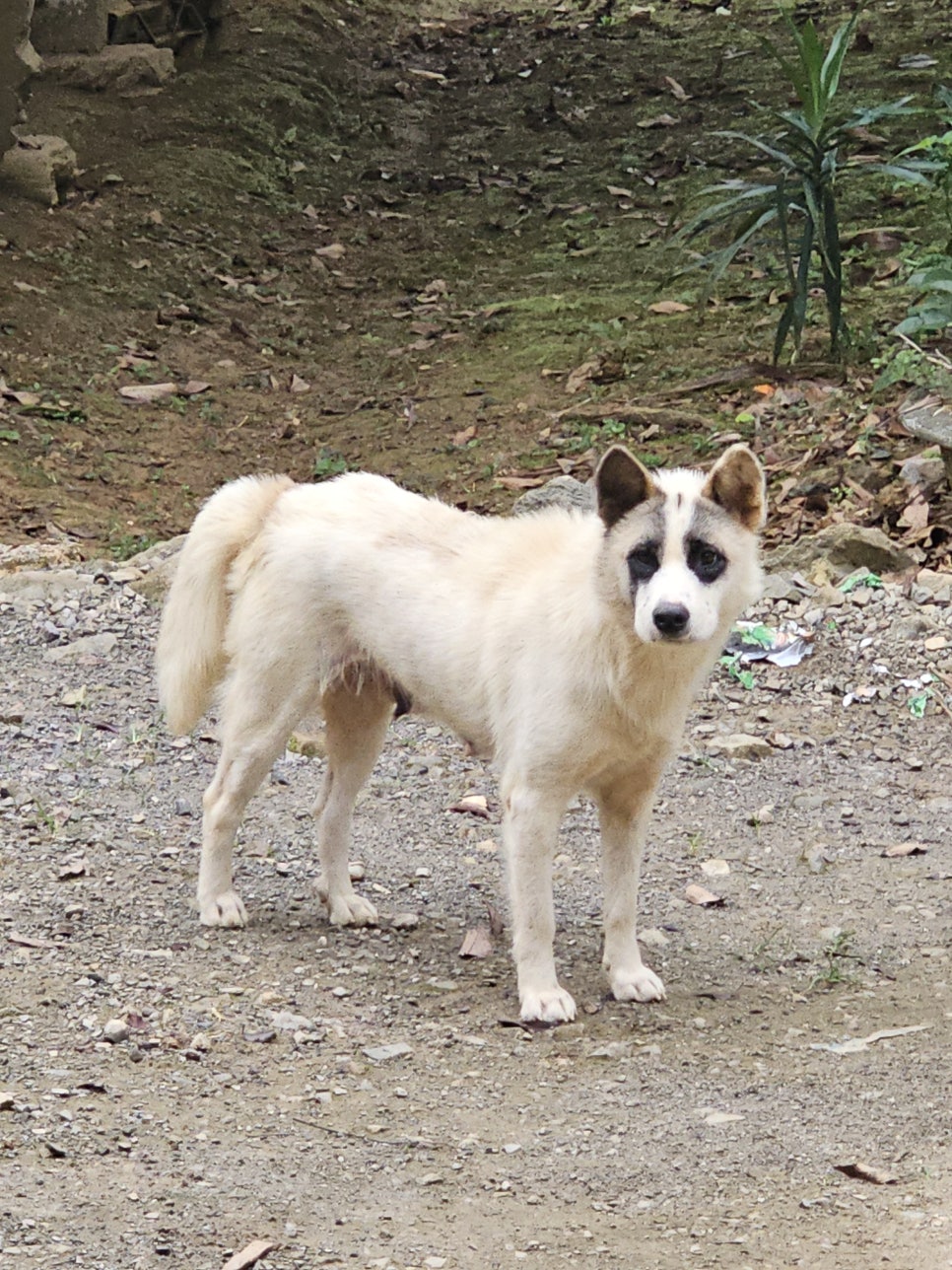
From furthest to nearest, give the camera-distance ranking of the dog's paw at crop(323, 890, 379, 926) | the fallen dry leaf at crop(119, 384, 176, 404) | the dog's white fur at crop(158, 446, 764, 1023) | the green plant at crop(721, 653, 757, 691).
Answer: the fallen dry leaf at crop(119, 384, 176, 404)
the green plant at crop(721, 653, 757, 691)
the dog's paw at crop(323, 890, 379, 926)
the dog's white fur at crop(158, 446, 764, 1023)

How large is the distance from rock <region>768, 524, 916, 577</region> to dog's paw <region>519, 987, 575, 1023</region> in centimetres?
390

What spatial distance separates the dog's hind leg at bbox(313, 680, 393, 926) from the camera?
17.6 ft

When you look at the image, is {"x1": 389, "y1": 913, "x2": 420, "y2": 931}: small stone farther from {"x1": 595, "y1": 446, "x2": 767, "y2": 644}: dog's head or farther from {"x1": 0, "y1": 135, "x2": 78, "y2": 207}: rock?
{"x1": 0, "y1": 135, "x2": 78, "y2": 207}: rock

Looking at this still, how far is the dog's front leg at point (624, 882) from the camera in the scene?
4.88 m

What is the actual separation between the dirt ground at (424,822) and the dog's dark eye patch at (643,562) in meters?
1.23

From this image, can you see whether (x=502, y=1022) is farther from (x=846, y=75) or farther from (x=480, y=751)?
(x=846, y=75)

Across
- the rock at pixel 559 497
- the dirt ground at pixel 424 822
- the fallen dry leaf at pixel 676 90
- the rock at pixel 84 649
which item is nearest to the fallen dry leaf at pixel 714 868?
the dirt ground at pixel 424 822

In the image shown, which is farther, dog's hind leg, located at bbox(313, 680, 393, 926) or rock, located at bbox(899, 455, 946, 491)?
rock, located at bbox(899, 455, 946, 491)

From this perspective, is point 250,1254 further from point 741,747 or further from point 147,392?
point 147,392

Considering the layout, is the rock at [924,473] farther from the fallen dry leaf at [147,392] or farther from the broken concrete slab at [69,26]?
the broken concrete slab at [69,26]

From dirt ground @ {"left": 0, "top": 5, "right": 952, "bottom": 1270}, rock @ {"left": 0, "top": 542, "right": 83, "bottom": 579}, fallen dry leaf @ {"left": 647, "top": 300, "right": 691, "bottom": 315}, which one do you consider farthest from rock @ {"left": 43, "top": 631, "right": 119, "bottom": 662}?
fallen dry leaf @ {"left": 647, "top": 300, "right": 691, "bottom": 315}

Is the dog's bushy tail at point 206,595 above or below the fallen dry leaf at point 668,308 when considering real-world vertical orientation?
above

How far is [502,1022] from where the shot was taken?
4695mm

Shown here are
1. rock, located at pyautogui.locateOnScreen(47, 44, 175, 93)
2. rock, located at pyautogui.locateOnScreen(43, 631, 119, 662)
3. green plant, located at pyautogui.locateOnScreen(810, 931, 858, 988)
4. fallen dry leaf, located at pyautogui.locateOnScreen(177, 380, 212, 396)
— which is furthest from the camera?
rock, located at pyautogui.locateOnScreen(47, 44, 175, 93)
